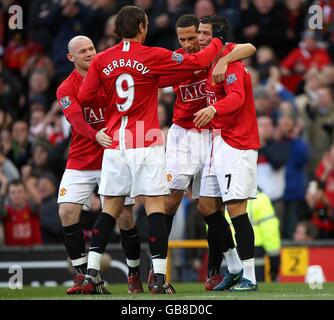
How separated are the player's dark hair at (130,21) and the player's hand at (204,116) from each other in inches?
35.5

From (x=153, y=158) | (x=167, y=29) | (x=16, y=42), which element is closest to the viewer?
(x=153, y=158)

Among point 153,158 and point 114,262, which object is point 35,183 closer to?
point 114,262

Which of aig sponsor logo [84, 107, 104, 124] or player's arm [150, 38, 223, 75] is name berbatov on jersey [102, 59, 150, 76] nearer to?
player's arm [150, 38, 223, 75]

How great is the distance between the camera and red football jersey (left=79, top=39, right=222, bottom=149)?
10.4 meters

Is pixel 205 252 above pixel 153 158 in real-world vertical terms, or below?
below

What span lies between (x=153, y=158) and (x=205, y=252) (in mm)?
5682

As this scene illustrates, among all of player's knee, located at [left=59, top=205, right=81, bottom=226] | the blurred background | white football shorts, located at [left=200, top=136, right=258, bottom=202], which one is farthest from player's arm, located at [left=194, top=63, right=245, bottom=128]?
the blurred background

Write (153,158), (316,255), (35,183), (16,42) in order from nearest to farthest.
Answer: (153,158)
(316,255)
(35,183)
(16,42)

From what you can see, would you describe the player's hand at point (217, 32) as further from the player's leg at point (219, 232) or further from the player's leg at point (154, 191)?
the player's leg at point (219, 232)

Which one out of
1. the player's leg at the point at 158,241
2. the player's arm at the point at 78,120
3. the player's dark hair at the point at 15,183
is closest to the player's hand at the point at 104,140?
the player's arm at the point at 78,120

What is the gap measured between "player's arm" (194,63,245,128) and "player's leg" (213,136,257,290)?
1.57 feet

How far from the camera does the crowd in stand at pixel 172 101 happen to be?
54.9ft
